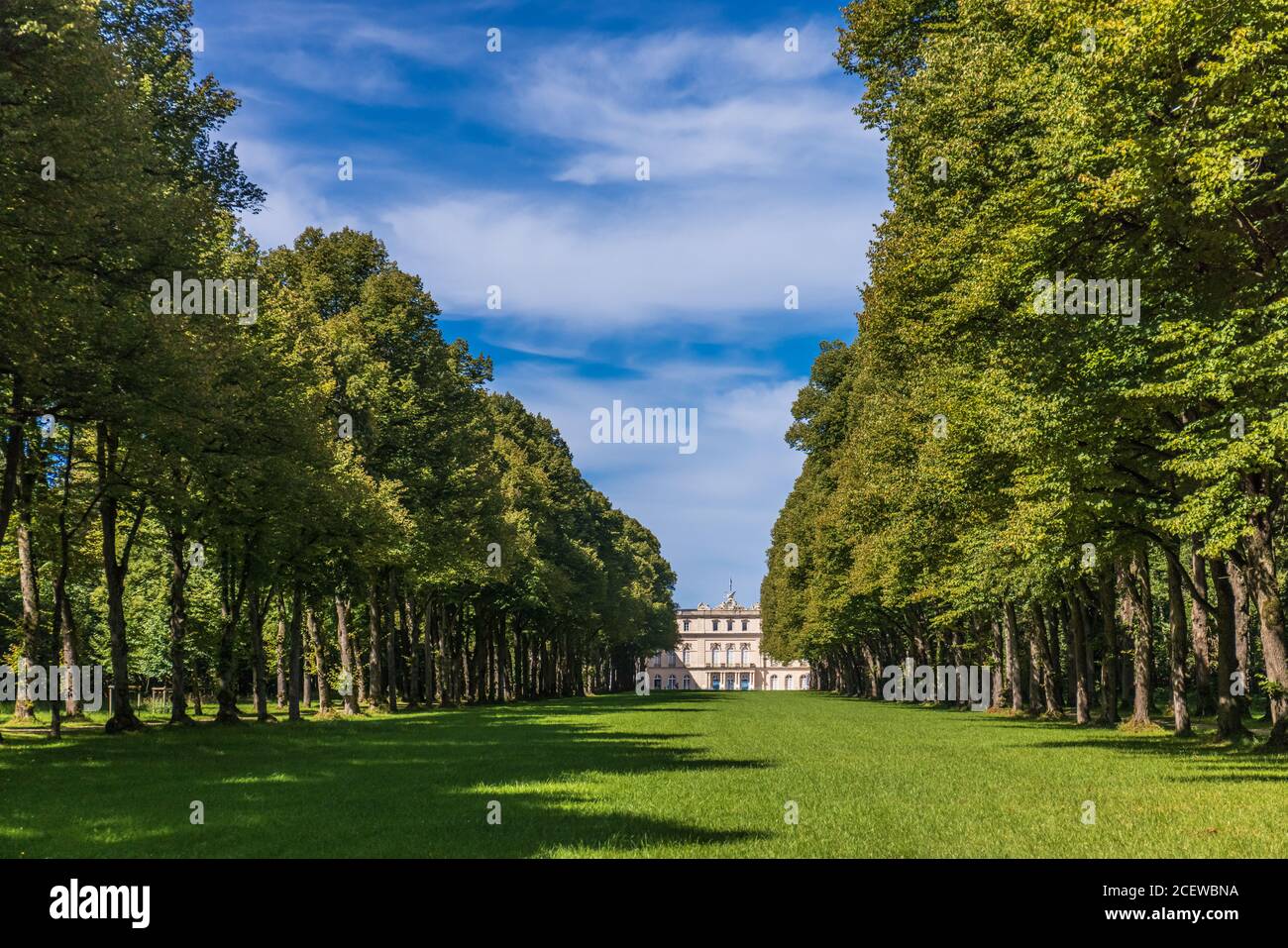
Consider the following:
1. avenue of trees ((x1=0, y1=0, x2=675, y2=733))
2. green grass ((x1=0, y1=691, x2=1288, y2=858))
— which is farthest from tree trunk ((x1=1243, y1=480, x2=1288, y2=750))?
avenue of trees ((x1=0, y1=0, x2=675, y2=733))

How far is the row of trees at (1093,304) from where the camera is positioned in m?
20.6

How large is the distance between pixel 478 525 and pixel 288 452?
24.2m

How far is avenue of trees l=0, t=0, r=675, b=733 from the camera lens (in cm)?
2133

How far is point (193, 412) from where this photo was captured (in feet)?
81.9

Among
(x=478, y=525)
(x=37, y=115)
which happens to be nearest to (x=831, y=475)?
(x=478, y=525)

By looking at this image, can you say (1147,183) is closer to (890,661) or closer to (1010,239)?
(1010,239)

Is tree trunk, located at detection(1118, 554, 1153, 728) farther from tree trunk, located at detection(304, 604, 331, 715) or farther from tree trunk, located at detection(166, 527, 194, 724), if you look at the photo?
tree trunk, located at detection(304, 604, 331, 715)

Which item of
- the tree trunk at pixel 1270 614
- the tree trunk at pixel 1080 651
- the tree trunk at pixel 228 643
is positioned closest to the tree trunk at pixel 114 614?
the tree trunk at pixel 228 643

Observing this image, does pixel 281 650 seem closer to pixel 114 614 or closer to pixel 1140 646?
pixel 114 614

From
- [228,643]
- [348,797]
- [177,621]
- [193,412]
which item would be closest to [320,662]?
[228,643]

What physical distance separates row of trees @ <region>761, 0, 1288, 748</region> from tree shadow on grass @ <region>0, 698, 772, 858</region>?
35.7 ft

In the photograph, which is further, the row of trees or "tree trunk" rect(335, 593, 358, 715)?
"tree trunk" rect(335, 593, 358, 715)

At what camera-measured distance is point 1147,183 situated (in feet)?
69.5

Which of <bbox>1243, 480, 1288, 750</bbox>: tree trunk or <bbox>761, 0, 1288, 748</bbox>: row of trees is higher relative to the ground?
<bbox>761, 0, 1288, 748</bbox>: row of trees
